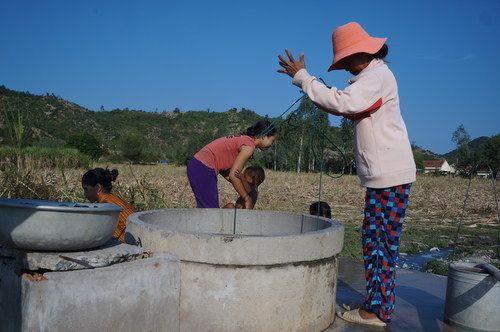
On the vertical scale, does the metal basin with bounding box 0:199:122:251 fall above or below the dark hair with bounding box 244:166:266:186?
below

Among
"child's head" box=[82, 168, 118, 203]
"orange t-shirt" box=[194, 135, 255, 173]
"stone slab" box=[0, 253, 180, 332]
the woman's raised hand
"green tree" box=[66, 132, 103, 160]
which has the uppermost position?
"green tree" box=[66, 132, 103, 160]

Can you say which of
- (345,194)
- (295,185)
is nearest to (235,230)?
(345,194)

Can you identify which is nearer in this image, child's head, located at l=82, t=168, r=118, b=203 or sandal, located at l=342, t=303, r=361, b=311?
sandal, located at l=342, t=303, r=361, b=311

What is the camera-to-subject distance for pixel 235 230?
4238mm

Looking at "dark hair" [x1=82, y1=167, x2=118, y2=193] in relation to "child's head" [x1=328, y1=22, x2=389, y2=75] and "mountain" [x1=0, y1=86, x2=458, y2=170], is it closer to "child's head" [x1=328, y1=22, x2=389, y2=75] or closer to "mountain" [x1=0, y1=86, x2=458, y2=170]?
"child's head" [x1=328, y1=22, x2=389, y2=75]

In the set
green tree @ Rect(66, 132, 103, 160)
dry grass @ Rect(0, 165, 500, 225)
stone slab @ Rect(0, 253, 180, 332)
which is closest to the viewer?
stone slab @ Rect(0, 253, 180, 332)

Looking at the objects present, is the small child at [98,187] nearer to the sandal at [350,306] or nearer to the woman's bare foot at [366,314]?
the sandal at [350,306]

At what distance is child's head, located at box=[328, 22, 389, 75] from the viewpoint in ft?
10.0

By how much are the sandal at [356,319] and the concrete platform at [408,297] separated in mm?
37

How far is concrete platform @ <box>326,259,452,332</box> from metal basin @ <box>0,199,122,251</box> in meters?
1.77

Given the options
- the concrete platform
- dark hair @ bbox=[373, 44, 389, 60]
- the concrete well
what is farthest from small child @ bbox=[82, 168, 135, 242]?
dark hair @ bbox=[373, 44, 389, 60]

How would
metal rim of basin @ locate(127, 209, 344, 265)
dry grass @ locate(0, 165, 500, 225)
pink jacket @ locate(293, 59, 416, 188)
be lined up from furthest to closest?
dry grass @ locate(0, 165, 500, 225) → pink jacket @ locate(293, 59, 416, 188) → metal rim of basin @ locate(127, 209, 344, 265)

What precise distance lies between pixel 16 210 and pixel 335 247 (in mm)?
1964

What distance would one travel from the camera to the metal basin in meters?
2.28
